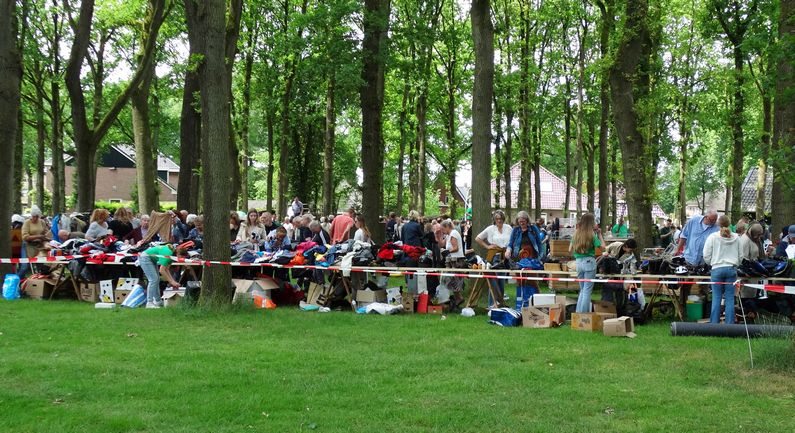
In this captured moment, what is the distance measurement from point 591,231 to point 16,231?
40.1 ft

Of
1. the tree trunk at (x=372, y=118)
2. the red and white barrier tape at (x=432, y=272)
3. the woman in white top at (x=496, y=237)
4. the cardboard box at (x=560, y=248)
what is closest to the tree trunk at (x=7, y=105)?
the red and white barrier tape at (x=432, y=272)

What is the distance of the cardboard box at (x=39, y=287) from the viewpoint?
589 inches

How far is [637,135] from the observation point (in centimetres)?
1839

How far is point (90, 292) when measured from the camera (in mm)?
14711

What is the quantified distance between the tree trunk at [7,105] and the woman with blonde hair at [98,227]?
1565 millimetres

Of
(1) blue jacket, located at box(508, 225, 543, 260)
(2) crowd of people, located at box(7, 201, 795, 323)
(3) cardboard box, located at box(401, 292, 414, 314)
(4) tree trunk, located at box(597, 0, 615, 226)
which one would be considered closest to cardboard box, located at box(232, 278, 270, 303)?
(2) crowd of people, located at box(7, 201, 795, 323)

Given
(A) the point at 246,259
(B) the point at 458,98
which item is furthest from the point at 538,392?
(B) the point at 458,98

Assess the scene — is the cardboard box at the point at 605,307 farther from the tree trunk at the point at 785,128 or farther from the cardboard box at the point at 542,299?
the tree trunk at the point at 785,128

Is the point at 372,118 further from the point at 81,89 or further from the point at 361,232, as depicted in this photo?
the point at 81,89

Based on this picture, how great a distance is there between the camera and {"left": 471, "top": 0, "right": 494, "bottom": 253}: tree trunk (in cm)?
1473

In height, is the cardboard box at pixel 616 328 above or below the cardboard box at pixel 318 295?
below

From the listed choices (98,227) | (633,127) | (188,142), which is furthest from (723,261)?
(188,142)

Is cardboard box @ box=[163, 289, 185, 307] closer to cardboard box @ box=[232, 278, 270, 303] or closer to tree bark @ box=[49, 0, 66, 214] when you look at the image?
cardboard box @ box=[232, 278, 270, 303]

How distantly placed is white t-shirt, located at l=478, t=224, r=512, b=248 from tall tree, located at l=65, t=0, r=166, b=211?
10.7m
